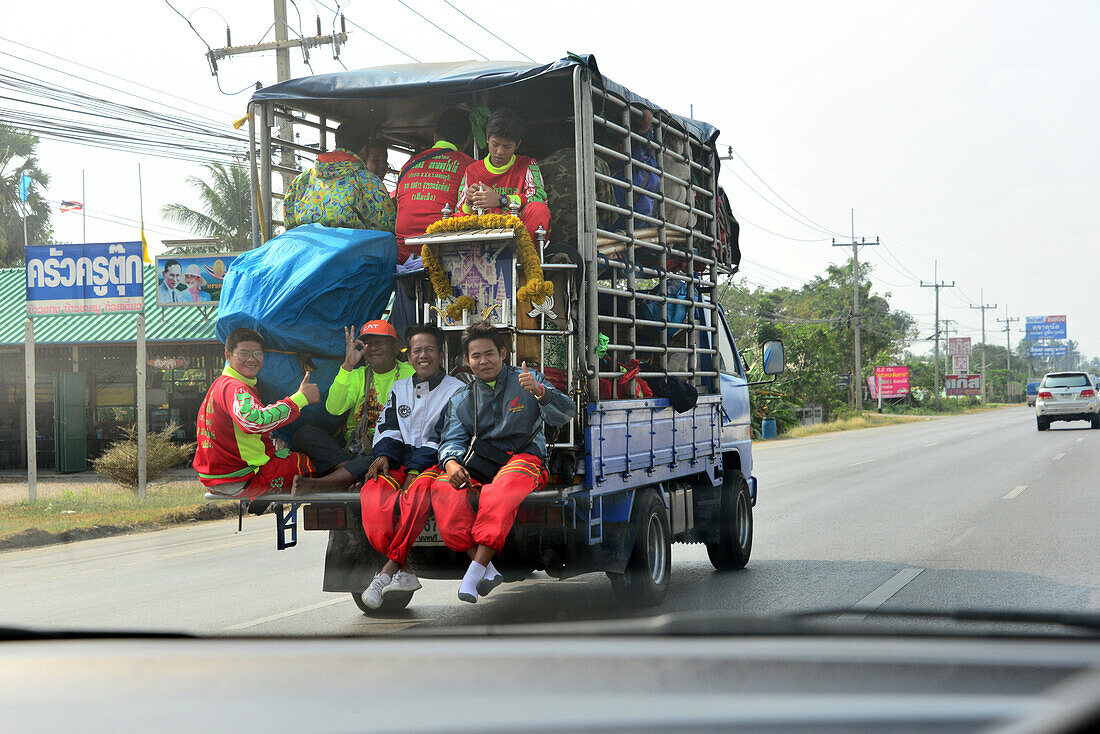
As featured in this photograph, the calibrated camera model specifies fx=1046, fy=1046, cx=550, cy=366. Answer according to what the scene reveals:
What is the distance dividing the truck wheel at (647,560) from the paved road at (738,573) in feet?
0.69

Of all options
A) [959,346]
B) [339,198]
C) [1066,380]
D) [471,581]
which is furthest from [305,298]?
[959,346]

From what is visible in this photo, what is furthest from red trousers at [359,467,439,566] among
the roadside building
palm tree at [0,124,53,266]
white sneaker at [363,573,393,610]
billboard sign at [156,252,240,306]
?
palm tree at [0,124,53,266]

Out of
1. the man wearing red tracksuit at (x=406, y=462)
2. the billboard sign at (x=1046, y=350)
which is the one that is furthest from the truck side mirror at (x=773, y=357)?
the billboard sign at (x=1046, y=350)

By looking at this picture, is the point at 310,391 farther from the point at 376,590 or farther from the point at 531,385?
the point at 531,385

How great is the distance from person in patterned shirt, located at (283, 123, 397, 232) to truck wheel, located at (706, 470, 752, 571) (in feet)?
11.7

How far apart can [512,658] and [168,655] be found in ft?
2.01

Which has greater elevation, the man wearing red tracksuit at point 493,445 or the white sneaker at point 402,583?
the man wearing red tracksuit at point 493,445

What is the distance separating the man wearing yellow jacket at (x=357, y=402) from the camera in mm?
6031

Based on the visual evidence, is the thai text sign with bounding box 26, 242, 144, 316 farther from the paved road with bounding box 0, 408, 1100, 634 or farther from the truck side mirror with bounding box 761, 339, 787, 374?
the truck side mirror with bounding box 761, 339, 787, 374

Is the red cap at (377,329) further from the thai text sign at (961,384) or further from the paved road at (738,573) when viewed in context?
the thai text sign at (961,384)

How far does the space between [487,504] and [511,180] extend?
2.28 m

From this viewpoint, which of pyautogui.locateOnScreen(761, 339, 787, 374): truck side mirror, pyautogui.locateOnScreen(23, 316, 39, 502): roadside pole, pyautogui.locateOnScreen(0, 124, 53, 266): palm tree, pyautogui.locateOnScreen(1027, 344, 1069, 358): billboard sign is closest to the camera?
pyautogui.locateOnScreen(761, 339, 787, 374): truck side mirror

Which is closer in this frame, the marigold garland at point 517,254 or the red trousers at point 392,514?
the red trousers at point 392,514

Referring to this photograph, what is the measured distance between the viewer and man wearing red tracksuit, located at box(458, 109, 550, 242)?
641 cm
